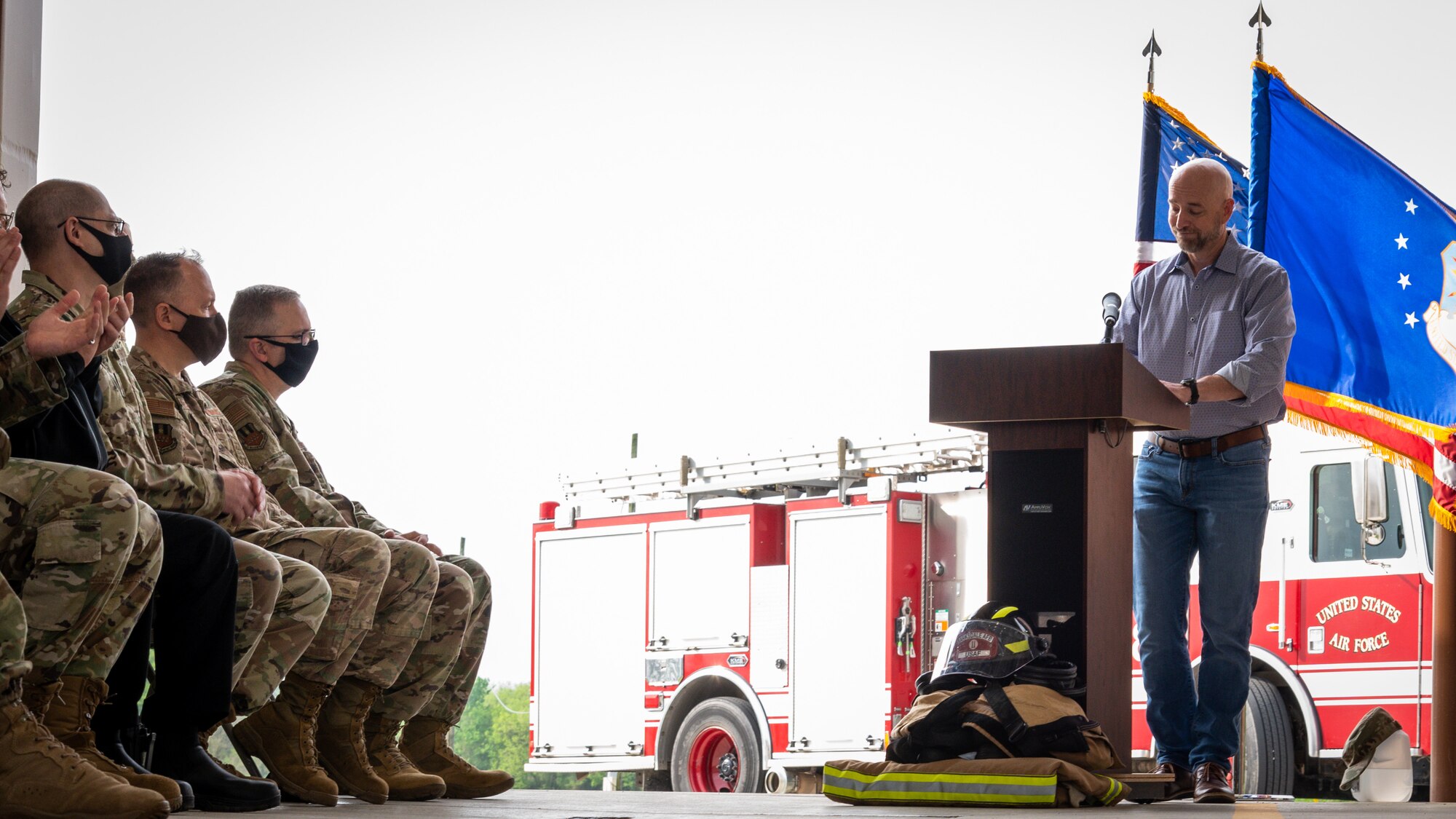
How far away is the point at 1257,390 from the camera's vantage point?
4.50 meters

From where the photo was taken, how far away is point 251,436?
4.75 meters

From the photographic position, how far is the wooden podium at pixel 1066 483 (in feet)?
13.6

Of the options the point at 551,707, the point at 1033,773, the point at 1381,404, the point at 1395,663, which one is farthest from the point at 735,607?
the point at 1033,773

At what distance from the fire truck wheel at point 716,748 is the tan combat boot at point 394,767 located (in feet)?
21.9

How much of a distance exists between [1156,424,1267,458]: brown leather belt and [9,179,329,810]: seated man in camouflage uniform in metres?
2.37

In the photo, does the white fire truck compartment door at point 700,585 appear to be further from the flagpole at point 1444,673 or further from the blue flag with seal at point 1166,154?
the flagpole at point 1444,673

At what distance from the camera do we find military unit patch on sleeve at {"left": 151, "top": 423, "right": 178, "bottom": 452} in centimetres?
420

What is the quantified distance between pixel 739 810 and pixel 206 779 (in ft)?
3.84

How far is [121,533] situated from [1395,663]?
7078 millimetres

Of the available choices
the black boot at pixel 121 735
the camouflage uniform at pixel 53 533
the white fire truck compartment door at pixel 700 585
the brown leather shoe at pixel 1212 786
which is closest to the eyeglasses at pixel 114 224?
the camouflage uniform at pixel 53 533

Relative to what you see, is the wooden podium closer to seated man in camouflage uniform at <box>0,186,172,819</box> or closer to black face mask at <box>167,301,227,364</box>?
black face mask at <box>167,301,227,364</box>

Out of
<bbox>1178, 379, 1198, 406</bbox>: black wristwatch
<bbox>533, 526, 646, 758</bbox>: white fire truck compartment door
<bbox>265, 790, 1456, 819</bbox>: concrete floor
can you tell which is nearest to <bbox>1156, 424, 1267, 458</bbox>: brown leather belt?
<bbox>1178, 379, 1198, 406</bbox>: black wristwatch

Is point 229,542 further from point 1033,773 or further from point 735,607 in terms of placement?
point 735,607

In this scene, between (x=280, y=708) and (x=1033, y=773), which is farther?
(x=280, y=708)
